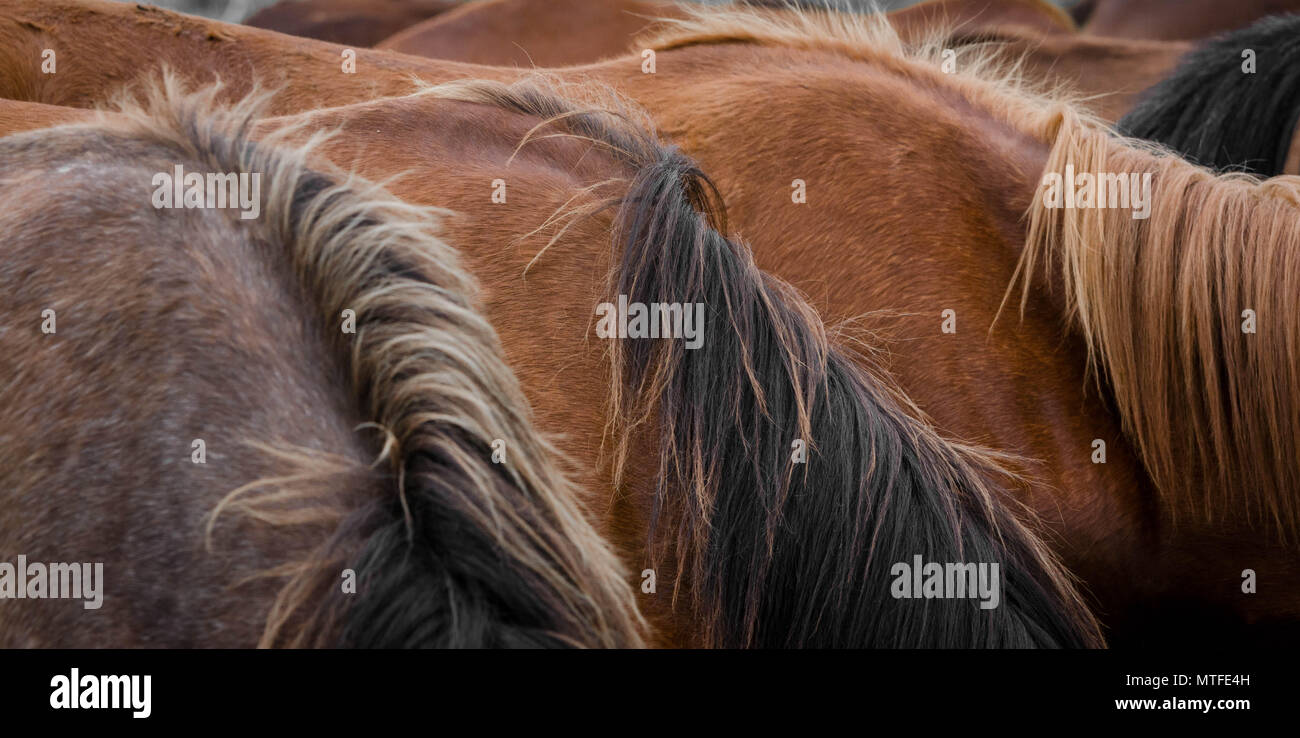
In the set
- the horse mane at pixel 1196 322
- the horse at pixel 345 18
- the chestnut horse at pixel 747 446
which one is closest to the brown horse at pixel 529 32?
the horse at pixel 345 18

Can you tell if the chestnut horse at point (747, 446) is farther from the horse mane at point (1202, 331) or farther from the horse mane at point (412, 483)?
the horse mane at point (1202, 331)

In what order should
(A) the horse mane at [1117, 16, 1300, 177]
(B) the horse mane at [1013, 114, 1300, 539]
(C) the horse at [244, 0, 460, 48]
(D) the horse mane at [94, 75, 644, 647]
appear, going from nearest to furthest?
(D) the horse mane at [94, 75, 644, 647] → (B) the horse mane at [1013, 114, 1300, 539] → (A) the horse mane at [1117, 16, 1300, 177] → (C) the horse at [244, 0, 460, 48]

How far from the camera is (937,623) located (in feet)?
3.30

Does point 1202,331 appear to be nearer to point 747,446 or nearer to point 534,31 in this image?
point 747,446

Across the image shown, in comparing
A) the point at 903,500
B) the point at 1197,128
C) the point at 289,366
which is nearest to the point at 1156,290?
the point at 903,500

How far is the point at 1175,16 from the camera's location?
5.07m

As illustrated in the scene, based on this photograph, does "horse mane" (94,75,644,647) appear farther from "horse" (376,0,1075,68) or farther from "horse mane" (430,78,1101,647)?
"horse" (376,0,1075,68)

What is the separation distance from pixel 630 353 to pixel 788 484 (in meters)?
0.24

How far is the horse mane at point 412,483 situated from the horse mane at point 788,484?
0.20 metres

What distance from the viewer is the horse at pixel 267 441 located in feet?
2.53

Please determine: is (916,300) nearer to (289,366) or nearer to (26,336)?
(289,366)

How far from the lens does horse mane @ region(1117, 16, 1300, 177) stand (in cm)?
243

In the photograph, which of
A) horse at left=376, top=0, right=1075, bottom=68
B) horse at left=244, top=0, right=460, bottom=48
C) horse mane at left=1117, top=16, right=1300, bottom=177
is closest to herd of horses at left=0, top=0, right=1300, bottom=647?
horse mane at left=1117, top=16, right=1300, bottom=177
